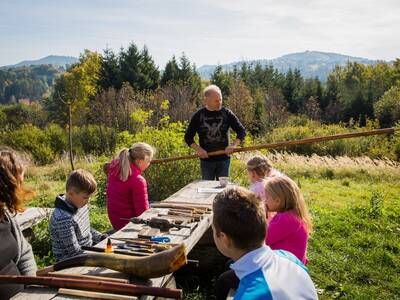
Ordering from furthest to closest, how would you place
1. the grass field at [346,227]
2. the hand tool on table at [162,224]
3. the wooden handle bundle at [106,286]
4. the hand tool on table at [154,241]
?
1. the grass field at [346,227]
2. the hand tool on table at [162,224]
3. the hand tool on table at [154,241]
4. the wooden handle bundle at [106,286]

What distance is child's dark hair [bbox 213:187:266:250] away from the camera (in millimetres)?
1955

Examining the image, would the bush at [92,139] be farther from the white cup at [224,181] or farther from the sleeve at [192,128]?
the white cup at [224,181]

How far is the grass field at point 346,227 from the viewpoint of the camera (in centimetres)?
470

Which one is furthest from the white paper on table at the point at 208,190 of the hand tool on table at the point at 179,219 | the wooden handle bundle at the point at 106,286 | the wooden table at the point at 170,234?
the wooden handle bundle at the point at 106,286

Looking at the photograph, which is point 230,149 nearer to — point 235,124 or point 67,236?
point 235,124

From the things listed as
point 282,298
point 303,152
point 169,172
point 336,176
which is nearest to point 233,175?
point 169,172

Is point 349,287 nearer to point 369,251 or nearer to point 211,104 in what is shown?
point 369,251

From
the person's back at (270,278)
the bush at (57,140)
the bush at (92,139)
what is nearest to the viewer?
the person's back at (270,278)

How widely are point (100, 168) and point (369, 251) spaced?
5.39 metres

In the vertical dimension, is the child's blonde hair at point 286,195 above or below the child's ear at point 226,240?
below

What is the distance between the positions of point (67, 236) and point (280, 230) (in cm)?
166

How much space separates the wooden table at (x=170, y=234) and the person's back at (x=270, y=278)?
705mm

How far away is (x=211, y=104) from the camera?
6.20 meters

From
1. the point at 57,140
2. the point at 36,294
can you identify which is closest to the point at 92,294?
the point at 36,294
